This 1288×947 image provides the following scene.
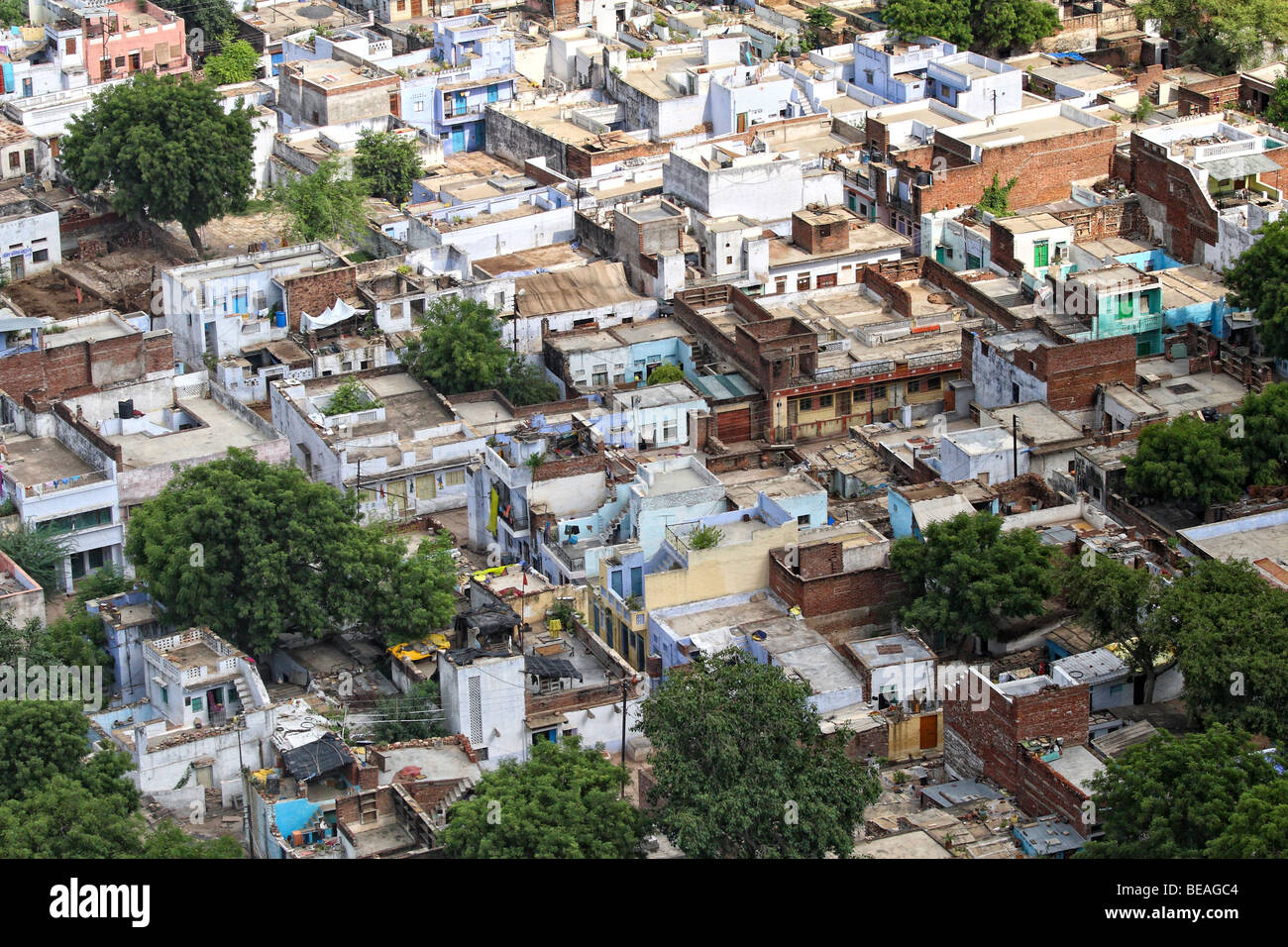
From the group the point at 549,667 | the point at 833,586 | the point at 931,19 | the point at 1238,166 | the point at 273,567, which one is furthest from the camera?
the point at 931,19

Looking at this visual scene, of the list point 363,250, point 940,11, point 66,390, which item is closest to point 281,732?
point 66,390

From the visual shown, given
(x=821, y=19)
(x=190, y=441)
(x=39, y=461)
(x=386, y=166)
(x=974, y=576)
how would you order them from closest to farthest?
(x=974, y=576) → (x=39, y=461) → (x=190, y=441) → (x=386, y=166) → (x=821, y=19)

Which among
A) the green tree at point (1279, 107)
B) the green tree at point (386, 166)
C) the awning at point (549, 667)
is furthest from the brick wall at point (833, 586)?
the green tree at point (1279, 107)

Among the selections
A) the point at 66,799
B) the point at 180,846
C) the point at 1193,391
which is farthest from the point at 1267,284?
the point at 66,799

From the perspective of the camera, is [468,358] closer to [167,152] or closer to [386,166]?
[167,152]

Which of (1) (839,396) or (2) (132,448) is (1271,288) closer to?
(1) (839,396)

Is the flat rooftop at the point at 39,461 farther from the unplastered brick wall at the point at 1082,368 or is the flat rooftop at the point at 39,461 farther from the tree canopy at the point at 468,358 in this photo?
the unplastered brick wall at the point at 1082,368
